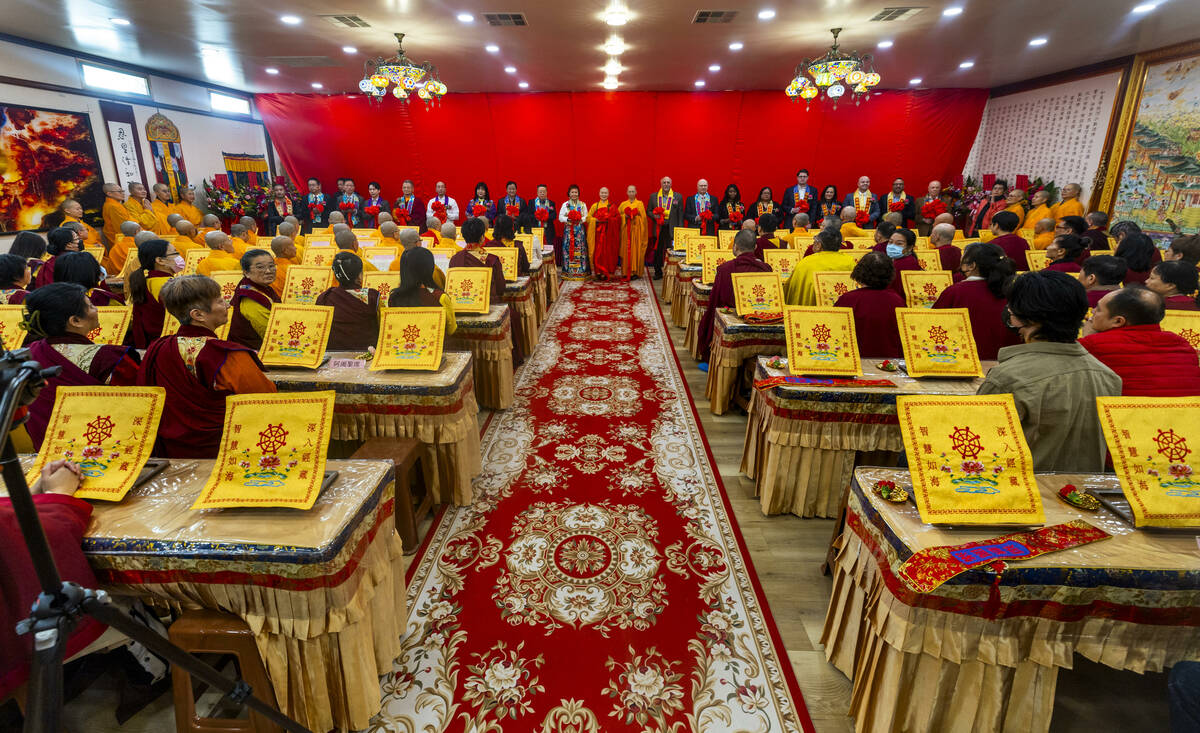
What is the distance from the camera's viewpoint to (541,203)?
912 centimetres

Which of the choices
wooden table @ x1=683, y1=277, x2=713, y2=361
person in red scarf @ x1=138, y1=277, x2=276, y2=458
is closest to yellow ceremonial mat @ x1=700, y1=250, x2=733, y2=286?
wooden table @ x1=683, y1=277, x2=713, y2=361

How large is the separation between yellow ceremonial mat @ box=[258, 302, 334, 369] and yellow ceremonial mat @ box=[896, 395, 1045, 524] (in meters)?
2.59

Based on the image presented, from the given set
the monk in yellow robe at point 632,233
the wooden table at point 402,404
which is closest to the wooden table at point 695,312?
the wooden table at point 402,404

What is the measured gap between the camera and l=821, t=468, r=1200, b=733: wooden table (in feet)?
4.39

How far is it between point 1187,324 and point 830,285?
177 cm

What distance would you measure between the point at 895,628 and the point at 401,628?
5.49ft

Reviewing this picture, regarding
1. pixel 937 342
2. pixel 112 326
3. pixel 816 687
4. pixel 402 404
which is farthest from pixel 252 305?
pixel 937 342

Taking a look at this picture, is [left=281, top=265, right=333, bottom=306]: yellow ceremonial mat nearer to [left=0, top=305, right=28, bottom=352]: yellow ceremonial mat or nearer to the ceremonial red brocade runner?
[left=0, top=305, right=28, bottom=352]: yellow ceremonial mat

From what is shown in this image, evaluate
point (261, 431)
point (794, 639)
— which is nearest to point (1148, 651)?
point (794, 639)

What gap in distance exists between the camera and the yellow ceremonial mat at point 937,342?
255 cm

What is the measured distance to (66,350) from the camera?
1890 millimetres

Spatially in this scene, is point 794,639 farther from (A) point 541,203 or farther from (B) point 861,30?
(A) point 541,203

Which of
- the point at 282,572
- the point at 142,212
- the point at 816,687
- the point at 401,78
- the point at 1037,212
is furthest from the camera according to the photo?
the point at 1037,212

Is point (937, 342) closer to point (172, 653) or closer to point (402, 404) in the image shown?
point (402, 404)
